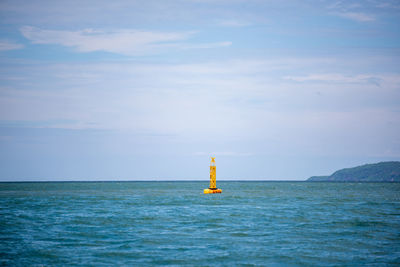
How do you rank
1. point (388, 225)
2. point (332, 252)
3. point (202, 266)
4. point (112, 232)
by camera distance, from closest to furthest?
point (202, 266) < point (332, 252) < point (112, 232) < point (388, 225)

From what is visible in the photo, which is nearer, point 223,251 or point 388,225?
point 223,251

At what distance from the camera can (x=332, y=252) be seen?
23922mm

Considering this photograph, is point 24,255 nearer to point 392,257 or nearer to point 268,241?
point 268,241

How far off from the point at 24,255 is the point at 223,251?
1067cm

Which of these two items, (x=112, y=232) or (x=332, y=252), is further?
(x=112, y=232)

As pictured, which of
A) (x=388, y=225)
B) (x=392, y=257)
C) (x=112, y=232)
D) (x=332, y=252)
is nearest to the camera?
(x=392, y=257)

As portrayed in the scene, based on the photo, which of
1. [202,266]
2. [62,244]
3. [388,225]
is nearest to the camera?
[202,266]

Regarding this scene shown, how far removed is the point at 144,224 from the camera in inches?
1420

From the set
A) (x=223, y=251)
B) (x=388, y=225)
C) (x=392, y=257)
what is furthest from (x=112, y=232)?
(x=388, y=225)

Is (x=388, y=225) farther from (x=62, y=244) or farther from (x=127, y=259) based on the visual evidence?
(x=62, y=244)

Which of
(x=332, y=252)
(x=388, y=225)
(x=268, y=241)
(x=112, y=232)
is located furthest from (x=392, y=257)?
(x=112, y=232)

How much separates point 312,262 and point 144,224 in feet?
57.9

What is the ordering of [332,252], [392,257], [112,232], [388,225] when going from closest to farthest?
[392,257]
[332,252]
[112,232]
[388,225]

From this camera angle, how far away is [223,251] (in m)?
24.3
